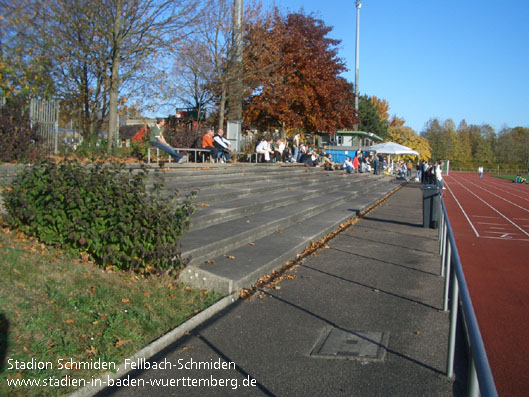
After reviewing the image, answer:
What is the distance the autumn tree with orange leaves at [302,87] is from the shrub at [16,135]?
21052 millimetres

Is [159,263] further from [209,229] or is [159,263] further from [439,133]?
[439,133]

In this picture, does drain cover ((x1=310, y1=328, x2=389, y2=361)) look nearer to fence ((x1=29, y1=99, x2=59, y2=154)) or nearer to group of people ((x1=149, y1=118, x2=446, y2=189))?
fence ((x1=29, y1=99, x2=59, y2=154))

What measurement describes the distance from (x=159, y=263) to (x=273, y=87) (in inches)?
1141

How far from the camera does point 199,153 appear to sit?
1959 centimetres

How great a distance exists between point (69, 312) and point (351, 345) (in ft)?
9.46

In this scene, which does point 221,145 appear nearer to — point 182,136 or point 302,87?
point 182,136

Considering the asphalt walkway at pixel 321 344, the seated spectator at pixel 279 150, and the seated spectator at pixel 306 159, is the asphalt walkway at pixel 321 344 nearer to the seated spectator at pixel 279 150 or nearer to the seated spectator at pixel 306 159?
the seated spectator at pixel 279 150

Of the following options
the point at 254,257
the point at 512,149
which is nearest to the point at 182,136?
the point at 254,257

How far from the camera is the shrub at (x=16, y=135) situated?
1052 centimetres

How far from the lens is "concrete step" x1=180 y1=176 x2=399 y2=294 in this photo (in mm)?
6590

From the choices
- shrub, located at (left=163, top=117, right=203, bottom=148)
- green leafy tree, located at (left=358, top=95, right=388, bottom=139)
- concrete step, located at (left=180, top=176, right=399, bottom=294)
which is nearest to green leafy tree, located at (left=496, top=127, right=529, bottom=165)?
green leafy tree, located at (left=358, top=95, right=388, bottom=139)

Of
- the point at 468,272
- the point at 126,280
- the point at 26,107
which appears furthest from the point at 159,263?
the point at 26,107

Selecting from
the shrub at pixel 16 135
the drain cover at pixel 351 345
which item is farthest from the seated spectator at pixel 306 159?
the drain cover at pixel 351 345

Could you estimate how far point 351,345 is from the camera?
5148mm
